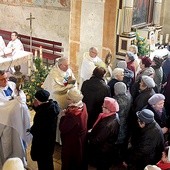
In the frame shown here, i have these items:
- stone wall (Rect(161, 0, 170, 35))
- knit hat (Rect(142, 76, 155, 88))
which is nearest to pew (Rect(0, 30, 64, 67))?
stone wall (Rect(161, 0, 170, 35))

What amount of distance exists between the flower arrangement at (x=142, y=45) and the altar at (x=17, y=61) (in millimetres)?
2892

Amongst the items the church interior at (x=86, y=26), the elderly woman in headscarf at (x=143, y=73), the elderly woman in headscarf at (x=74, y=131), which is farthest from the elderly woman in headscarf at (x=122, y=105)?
the church interior at (x=86, y=26)

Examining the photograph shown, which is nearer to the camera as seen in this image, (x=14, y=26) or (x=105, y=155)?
(x=105, y=155)

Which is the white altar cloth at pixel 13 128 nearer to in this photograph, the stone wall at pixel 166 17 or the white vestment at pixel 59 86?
the white vestment at pixel 59 86

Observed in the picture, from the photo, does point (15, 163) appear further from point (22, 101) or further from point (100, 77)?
point (100, 77)

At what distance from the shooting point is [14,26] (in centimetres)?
1162

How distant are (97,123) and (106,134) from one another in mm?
231

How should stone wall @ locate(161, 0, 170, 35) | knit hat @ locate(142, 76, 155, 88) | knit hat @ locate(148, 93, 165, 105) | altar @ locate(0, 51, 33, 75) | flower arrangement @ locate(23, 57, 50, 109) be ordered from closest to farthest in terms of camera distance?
knit hat @ locate(148, 93, 165, 105)
knit hat @ locate(142, 76, 155, 88)
flower arrangement @ locate(23, 57, 50, 109)
altar @ locate(0, 51, 33, 75)
stone wall @ locate(161, 0, 170, 35)

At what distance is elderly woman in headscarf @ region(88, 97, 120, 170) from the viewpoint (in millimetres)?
4648

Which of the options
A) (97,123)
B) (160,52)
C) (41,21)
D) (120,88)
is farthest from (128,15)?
(97,123)

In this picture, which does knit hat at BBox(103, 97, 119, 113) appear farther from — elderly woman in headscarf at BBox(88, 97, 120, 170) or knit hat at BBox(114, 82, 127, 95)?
knit hat at BBox(114, 82, 127, 95)

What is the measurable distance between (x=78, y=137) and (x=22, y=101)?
97 cm

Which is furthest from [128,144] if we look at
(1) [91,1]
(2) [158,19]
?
(2) [158,19]

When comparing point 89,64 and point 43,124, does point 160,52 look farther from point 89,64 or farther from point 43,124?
point 43,124
